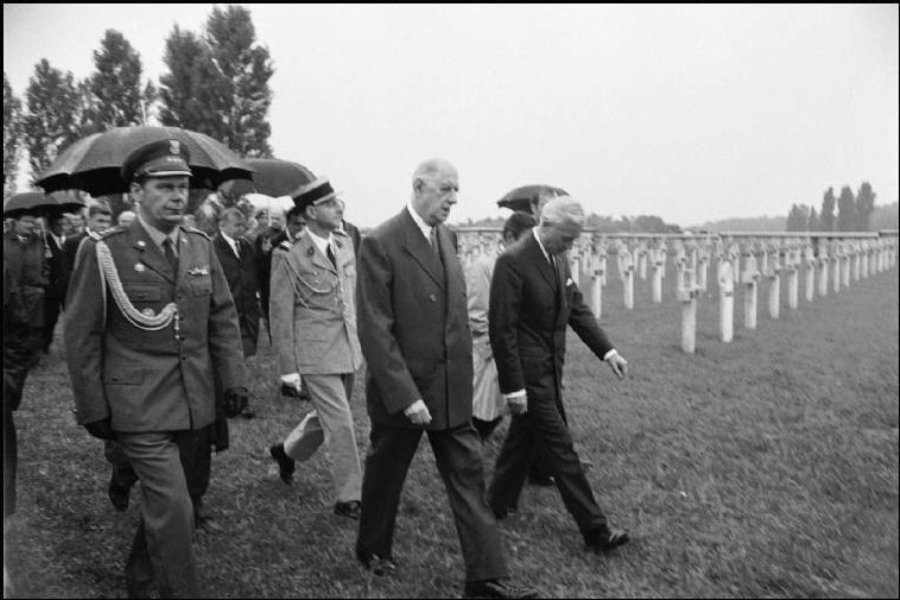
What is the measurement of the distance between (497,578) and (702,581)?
105cm

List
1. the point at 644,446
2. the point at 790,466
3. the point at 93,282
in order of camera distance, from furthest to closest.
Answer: the point at 644,446 → the point at 790,466 → the point at 93,282

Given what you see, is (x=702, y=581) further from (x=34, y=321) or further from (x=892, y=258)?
(x=892, y=258)

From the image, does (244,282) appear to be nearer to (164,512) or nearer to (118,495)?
(118,495)

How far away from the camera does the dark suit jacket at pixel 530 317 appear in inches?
196

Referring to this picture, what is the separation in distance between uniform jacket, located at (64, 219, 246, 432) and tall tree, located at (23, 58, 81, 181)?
14385mm

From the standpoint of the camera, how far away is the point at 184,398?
158 inches

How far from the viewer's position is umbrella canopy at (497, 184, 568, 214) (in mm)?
6562

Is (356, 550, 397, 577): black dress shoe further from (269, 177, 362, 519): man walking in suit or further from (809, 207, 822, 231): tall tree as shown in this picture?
(809, 207, 822, 231): tall tree

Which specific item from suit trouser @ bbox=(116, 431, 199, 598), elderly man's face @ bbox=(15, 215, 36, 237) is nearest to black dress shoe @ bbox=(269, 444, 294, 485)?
suit trouser @ bbox=(116, 431, 199, 598)

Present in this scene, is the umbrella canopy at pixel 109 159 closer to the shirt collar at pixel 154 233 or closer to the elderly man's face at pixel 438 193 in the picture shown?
the shirt collar at pixel 154 233

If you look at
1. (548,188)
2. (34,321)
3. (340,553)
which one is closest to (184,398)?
(340,553)

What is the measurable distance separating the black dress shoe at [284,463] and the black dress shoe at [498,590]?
2185mm

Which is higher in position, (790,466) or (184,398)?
(184,398)

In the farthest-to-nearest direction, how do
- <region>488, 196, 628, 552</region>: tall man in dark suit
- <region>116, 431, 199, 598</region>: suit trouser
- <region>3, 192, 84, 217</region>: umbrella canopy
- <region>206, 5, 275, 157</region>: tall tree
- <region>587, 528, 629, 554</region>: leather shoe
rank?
1. <region>206, 5, 275, 157</region>: tall tree
2. <region>3, 192, 84, 217</region>: umbrella canopy
3. <region>488, 196, 628, 552</region>: tall man in dark suit
4. <region>587, 528, 629, 554</region>: leather shoe
5. <region>116, 431, 199, 598</region>: suit trouser
